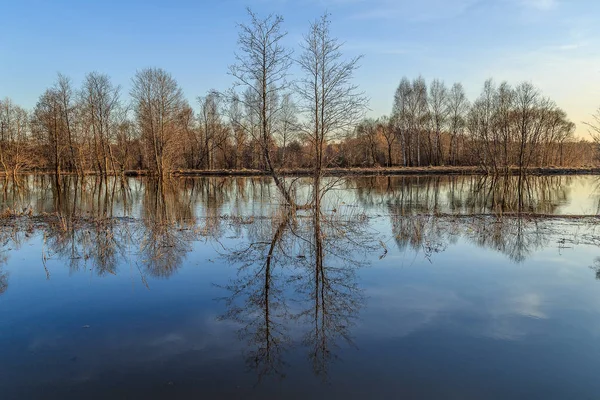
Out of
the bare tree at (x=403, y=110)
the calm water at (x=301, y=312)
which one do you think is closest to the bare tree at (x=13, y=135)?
the calm water at (x=301, y=312)

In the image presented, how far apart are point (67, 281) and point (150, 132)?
4074 cm

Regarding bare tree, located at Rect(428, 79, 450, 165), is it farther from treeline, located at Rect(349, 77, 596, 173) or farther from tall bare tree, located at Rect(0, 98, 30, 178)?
tall bare tree, located at Rect(0, 98, 30, 178)

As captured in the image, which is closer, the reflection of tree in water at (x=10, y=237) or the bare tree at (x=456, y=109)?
the reflection of tree in water at (x=10, y=237)

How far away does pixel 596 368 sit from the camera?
4.70 meters

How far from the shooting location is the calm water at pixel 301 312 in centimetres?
447

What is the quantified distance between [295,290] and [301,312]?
1073 millimetres

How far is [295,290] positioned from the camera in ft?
24.5

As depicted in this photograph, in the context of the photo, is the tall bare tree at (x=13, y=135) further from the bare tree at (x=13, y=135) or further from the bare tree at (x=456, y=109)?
the bare tree at (x=456, y=109)

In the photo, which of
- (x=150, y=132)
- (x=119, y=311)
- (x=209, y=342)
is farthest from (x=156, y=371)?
(x=150, y=132)

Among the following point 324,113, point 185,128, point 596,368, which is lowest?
point 596,368

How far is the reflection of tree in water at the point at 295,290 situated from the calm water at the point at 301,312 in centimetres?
3

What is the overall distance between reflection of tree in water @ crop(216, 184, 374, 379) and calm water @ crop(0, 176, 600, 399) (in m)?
0.03

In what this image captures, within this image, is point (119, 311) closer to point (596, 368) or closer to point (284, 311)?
point (284, 311)

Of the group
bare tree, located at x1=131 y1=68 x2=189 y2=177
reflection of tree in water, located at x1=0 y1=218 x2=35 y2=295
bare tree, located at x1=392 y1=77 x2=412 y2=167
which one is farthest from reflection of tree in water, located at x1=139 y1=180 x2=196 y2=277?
bare tree, located at x1=392 y1=77 x2=412 y2=167
